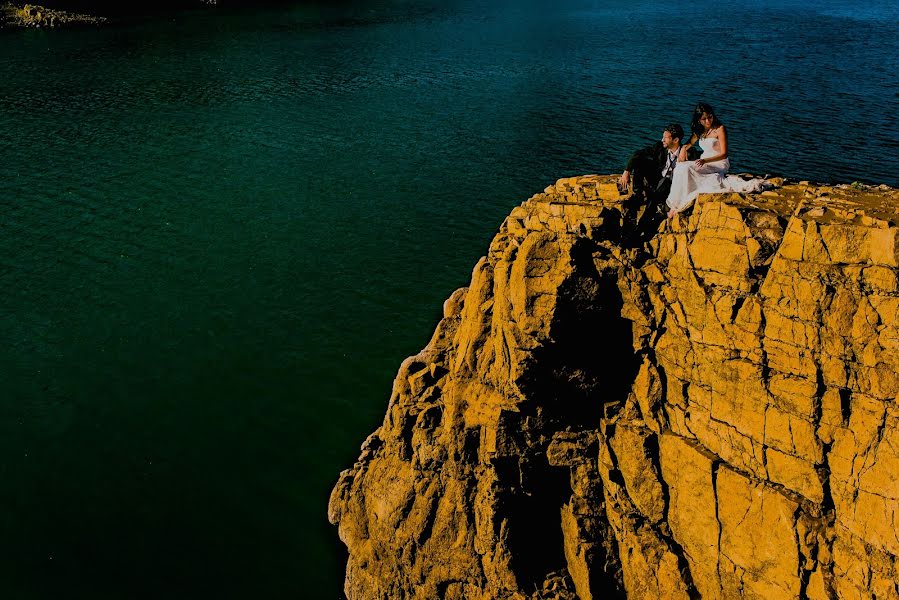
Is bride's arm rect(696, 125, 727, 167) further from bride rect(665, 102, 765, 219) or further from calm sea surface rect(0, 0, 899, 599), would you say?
calm sea surface rect(0, 0, 899, 599)

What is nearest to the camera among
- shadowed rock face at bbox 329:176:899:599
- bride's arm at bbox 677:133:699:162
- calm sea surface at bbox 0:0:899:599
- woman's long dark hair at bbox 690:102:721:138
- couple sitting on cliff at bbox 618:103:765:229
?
shadowed rock face at bbox 329:176:899:599

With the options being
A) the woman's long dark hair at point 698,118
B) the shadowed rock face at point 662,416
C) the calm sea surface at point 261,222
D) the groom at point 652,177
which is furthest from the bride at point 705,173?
the calm sea surface at point 261,222

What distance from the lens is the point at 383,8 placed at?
13088 cm

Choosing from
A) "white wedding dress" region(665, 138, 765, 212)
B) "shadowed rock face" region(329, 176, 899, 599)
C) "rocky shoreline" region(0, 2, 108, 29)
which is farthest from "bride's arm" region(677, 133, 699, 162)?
"rocky shoreline" region(0, 2, 108, 29)

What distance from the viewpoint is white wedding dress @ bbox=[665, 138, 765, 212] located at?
1708 cm

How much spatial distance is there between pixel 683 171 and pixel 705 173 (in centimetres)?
79

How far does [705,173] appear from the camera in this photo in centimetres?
1778

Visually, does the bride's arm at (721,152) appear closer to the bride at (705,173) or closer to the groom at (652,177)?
the bride at (705,173)

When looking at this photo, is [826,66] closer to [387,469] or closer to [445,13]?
[445,13]

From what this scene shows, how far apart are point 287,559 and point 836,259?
20487mm

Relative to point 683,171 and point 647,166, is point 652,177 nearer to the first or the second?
point 647,166

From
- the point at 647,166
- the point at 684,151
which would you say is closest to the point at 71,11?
the point at 647,166

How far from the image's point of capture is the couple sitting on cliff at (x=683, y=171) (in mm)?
17356

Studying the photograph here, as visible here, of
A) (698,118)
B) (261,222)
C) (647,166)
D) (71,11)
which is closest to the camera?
(698,118)
